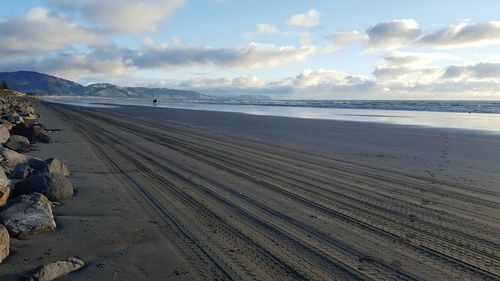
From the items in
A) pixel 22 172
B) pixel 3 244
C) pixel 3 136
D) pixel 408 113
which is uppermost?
pixel 3 136

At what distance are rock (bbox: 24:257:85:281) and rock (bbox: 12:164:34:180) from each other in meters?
4.28

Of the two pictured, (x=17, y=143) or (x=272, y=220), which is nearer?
(x=272, y=220)

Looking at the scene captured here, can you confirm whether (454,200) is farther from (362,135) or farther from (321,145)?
(362,135)

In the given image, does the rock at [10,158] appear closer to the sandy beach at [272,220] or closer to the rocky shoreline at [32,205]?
the rocky shoreline at [32,205]

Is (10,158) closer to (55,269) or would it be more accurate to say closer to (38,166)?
(38,166)

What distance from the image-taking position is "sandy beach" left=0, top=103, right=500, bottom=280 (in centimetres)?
461

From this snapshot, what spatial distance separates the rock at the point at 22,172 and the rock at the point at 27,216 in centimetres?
263

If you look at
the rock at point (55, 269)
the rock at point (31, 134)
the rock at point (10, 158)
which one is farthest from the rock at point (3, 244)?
the rock at point (31, 134)

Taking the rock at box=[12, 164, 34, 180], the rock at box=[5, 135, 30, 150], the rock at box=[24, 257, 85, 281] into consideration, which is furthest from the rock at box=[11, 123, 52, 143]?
the rock at box=[24, 257, 85, 281]

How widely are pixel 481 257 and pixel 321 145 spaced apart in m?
11.9

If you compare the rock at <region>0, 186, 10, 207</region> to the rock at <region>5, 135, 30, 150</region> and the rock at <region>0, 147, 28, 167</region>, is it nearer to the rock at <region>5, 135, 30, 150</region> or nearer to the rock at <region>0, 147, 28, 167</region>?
the rock at <region>0, 147, 28, 167</region>

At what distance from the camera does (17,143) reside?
1323 cm

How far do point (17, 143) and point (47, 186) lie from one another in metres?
7.53

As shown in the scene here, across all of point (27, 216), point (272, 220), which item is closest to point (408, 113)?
point (272, 220)
